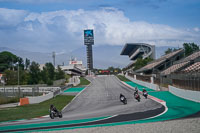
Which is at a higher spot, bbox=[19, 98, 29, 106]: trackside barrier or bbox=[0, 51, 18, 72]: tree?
bbox=[0, 51, 18, 72]: tree

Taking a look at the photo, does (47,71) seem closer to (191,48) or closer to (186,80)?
(186,80)

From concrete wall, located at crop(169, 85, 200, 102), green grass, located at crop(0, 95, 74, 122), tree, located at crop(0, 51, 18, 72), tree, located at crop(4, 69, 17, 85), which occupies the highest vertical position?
tree, located at crop(0, 51, 18, 72)

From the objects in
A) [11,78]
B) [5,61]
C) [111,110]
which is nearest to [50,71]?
[11,78]

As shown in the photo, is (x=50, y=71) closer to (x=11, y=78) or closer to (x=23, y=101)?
(x=11, y=78)

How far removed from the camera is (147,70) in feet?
267

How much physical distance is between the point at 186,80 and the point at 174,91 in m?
5.63

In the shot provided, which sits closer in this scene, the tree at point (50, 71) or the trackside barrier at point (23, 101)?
the trackside barrier at point (23, 101)

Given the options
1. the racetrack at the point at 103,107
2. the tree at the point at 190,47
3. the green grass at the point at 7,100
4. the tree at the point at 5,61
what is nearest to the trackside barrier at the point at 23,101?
the green grass at the point at 7,100

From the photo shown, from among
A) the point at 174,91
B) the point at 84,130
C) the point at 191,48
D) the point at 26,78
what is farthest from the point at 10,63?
the point at 84,130

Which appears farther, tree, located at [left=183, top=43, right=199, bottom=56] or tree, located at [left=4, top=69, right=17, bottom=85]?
tree, located at [left=183, top=43, right=199, bottom=56]

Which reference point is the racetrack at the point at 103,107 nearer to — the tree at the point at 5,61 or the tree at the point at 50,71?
the tree at the point at 50,71

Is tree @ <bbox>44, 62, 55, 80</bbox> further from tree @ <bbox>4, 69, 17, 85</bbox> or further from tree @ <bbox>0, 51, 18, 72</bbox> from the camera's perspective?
tree @ <bbox>0, 51, 18, 72</bbox>

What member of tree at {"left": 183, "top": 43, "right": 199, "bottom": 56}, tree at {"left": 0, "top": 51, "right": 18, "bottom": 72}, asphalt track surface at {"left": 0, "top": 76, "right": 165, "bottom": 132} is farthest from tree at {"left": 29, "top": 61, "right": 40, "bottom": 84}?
tree at {"left": 0, "top": 51, "right": 18, "bottom": 72}

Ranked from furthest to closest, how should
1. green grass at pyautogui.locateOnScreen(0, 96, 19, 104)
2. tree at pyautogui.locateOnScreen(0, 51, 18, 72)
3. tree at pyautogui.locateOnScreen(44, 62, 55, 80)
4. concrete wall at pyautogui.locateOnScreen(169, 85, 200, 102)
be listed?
1. tree at pyautogui.locateOnScreen(0, 51, 18, 72)
2. tree at pyautogui.locateOnScreen(44, 62, 55, 80)
3. green grass at pyautogui.locateOnScreen(0, 96, 19, 104)
4. concrete wall at pyautogui.locateOnScreen(169, 85, 200, 102)
